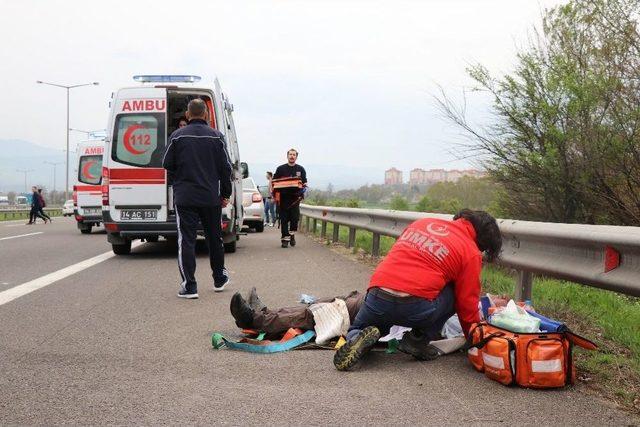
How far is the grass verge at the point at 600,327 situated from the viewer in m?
4.00

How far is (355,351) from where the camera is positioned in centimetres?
427

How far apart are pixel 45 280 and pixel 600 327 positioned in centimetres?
614

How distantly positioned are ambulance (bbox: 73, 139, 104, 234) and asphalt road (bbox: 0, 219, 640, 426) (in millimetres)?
13025

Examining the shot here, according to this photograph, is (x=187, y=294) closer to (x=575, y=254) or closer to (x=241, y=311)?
(x=241, y=311)

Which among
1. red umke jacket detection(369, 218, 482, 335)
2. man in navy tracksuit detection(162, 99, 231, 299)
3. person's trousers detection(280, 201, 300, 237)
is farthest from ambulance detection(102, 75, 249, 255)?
red umke jacket detection(369, 218, 482, 335)

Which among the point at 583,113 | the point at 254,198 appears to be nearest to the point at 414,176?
the point at 254,198

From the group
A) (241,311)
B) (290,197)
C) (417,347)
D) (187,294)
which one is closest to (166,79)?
(290,197)

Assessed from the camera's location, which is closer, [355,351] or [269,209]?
[355,351]

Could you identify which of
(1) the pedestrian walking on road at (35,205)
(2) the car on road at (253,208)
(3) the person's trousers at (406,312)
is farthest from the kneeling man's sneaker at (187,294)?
(1) the pedestrian walking on road at (35,205)

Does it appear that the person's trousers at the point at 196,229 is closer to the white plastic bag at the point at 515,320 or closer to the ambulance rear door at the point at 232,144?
the ambulance rear door at the point at 232,144

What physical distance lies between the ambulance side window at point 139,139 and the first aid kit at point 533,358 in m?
8.29

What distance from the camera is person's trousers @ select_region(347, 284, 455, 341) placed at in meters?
4.45

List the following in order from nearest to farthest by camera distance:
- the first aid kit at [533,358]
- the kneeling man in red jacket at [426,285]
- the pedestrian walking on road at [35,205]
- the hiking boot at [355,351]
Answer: the first aid kit at [533,358]
the hiking boot at [355,351]
the kneeling man in red jacket at [426,285]
the pedestrian walking on road at [35,205]

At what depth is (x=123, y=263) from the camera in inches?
420
